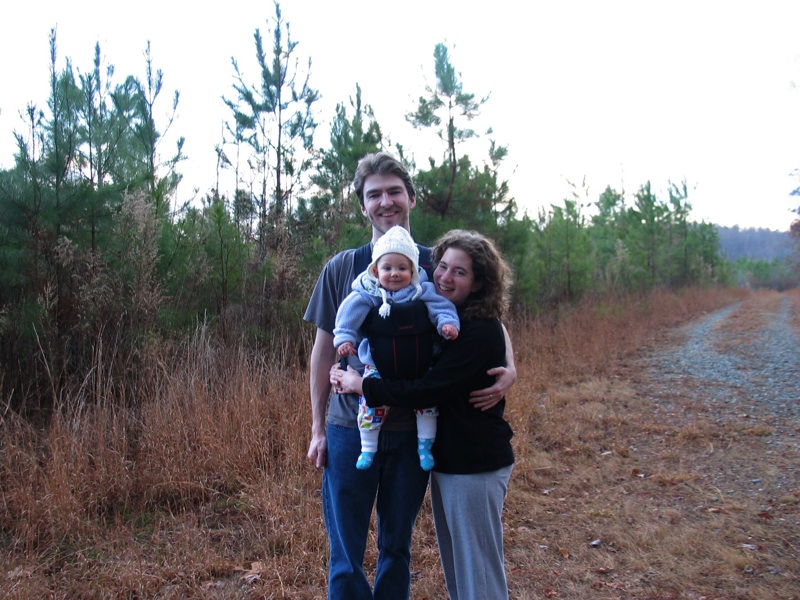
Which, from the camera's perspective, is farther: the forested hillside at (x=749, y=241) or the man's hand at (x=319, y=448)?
the forested hillside at (x=749, y=241)

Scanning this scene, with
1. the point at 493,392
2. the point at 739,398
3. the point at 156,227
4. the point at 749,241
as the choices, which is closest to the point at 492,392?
the point at 493,392

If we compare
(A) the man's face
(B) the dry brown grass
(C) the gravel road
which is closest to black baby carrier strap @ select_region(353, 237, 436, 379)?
(A) the man's face

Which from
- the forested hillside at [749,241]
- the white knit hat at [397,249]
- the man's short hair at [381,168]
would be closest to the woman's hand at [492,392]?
the white knit hat at [397,249]

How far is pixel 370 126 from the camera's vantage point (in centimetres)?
976

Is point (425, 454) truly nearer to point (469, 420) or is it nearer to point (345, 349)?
point (469, 420)

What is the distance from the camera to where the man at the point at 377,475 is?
1.99m

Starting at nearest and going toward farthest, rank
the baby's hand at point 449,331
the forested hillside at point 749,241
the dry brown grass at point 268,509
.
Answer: the baby's hand at point 449,331 → the dry brown grass at point 268,509 → the forested hillside at point 749,241

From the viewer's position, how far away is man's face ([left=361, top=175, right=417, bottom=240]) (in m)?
2.13

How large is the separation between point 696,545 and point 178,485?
3338 mm

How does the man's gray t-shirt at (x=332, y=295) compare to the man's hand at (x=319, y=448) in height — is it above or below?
above

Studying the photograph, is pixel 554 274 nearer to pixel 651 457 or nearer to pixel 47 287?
pixel 651 457

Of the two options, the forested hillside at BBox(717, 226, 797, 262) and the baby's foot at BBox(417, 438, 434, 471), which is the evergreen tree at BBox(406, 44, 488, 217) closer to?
the baby's foot at BBox(417, 438, 434, 471)

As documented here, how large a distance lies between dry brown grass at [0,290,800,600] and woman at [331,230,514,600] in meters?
1.45

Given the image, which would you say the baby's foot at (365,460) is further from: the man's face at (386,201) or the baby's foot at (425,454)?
the man's face at (386,201)
